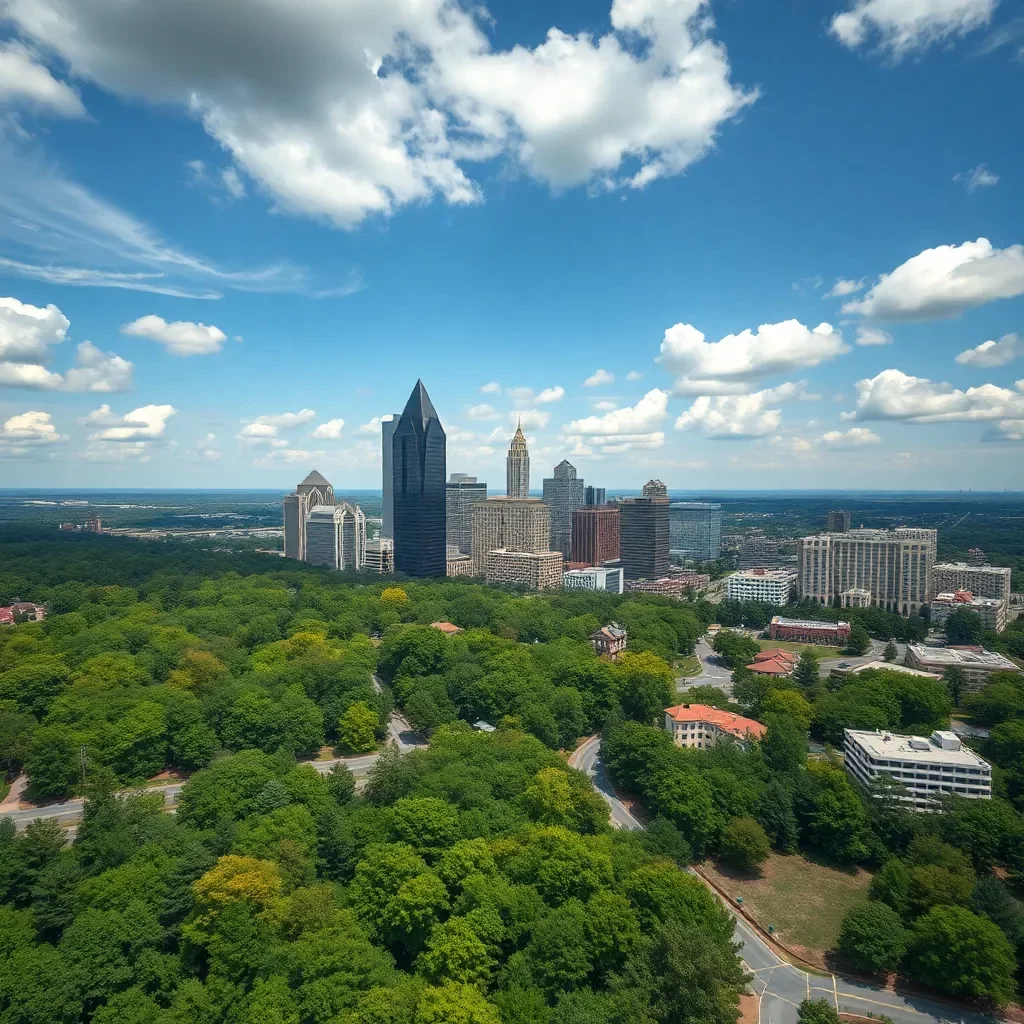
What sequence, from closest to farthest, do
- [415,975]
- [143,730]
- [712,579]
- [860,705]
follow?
[415,975] → [143,730] → [860,705] → [712,579]

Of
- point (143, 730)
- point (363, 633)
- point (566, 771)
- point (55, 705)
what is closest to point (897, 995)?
point (566, 771)

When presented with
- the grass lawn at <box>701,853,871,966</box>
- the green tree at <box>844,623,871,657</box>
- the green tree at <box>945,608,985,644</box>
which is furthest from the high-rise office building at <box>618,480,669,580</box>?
the grass lawn at <box>701,853,871,966</box>

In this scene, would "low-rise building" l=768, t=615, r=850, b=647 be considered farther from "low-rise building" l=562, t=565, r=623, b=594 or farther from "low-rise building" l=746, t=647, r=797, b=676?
"low-rise building" l=562, t=565, r=623, b=594

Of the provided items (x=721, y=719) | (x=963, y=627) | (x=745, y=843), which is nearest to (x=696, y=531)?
(x=963, y=627)

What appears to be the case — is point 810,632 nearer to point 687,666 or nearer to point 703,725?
point 687,666

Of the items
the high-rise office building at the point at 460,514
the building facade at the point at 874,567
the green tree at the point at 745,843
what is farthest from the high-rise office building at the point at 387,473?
the green tree at the point at 745,843

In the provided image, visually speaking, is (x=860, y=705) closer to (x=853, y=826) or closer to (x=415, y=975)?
(x=853, y=826)

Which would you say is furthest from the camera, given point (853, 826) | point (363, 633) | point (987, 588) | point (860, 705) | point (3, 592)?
point (987, 588)

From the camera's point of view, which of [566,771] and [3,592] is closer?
[566,771]
